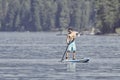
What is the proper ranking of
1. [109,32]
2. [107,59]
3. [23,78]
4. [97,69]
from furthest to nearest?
[109,32] → [107,59] → [97,69] → [23,78]

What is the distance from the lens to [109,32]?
5955 inches

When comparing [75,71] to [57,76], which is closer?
[57,76]

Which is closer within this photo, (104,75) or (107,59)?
(104,75)

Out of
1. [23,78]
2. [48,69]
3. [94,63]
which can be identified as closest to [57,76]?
[23,78]

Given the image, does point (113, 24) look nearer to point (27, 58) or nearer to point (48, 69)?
point (27, 58)

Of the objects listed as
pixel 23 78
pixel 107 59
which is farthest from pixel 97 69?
pixel 107 59

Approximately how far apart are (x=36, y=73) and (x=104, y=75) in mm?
3583

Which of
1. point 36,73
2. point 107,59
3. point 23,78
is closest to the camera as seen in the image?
point 23,78

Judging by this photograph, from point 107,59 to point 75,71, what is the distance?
11233mm

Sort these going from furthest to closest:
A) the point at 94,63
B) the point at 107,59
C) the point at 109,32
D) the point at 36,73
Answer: the point at 109,32
the point at 107,59
the point at 94,63
the point at 36,73

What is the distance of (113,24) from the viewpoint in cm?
15312

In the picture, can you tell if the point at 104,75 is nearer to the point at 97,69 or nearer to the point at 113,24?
the point at 97,69

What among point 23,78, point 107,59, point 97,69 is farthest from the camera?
point 107,59

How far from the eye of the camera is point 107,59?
48.9 metres
